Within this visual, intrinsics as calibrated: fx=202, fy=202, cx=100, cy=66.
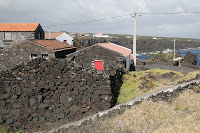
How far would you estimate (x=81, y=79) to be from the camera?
10.2 m

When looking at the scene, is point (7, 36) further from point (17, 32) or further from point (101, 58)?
point (101, 58)

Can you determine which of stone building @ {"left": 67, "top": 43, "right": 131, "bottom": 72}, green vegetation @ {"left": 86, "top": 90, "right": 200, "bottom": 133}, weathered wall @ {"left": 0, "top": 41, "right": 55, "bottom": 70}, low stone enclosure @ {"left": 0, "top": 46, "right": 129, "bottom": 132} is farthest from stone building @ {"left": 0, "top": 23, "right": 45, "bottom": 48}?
green vegetation @ {"left": 86, "top": 90, "right": 200, "bottom": 133}

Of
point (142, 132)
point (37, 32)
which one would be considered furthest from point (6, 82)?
point (37, 32)

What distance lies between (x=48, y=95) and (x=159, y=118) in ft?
17.9

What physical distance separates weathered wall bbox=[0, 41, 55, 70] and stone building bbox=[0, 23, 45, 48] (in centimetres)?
1075

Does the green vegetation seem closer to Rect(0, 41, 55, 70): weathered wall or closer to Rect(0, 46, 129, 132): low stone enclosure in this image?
Rect(0, 46, 129, 132): low stone enclosure

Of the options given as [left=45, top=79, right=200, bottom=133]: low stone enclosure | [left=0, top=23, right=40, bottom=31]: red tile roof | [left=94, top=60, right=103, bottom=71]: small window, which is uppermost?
[left=0, top=23, right=40, bottom=31]: red tile roof

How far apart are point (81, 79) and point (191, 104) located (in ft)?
16.9

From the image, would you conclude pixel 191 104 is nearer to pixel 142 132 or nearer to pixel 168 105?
pixel 168 105

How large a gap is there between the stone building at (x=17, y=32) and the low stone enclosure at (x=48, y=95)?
2438cm

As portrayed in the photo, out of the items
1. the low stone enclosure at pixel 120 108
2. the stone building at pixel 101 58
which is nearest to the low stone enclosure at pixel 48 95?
the low stone enclosure at pixel 120 108

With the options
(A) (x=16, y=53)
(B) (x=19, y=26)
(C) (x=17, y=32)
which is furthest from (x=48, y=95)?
(B) (x=19, y=26)

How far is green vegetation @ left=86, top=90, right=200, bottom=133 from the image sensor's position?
19.8ft

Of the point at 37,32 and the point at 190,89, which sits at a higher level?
the point at 37,32
